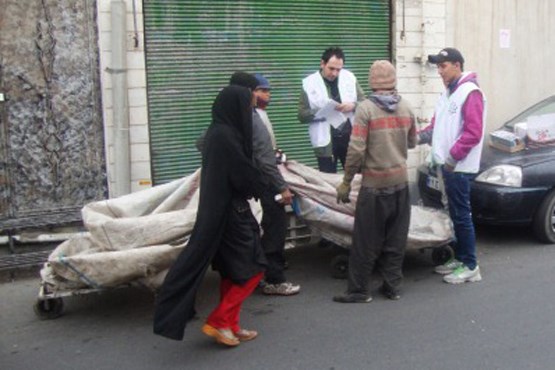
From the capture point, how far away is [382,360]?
3975mm

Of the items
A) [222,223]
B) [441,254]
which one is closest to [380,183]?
[441,254]

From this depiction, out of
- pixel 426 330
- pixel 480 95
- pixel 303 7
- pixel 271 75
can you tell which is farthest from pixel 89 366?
pixel 303 7

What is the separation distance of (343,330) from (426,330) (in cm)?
58

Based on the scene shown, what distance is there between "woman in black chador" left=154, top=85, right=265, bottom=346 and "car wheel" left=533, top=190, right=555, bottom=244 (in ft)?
11.4

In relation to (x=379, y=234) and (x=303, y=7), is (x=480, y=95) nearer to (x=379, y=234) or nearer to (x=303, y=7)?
(x=379, y=234)

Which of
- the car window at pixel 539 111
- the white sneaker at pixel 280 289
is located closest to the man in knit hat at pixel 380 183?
Result: the white sneaker at pixel 280 289

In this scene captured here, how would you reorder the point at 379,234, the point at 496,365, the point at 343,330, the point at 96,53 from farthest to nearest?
1. the point at 96,53
2. the point at 379,234
3. the point at 343,330
4. the point at 496,365

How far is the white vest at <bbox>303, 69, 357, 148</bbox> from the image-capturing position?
20.6ft

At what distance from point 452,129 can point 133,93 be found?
3582 mm

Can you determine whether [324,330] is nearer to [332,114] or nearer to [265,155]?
[265,155]

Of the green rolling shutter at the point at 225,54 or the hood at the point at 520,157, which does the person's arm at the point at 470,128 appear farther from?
the green rolling shutter at the point at 225,54

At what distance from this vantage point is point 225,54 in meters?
7.63

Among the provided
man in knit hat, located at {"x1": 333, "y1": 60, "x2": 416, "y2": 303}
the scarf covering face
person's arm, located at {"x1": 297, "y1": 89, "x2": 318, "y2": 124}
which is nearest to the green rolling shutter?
person's arm, located at {"x1": 297, "y1": 89, "x2": 318, "y2": 124}

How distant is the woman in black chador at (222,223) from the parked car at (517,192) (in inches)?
110
